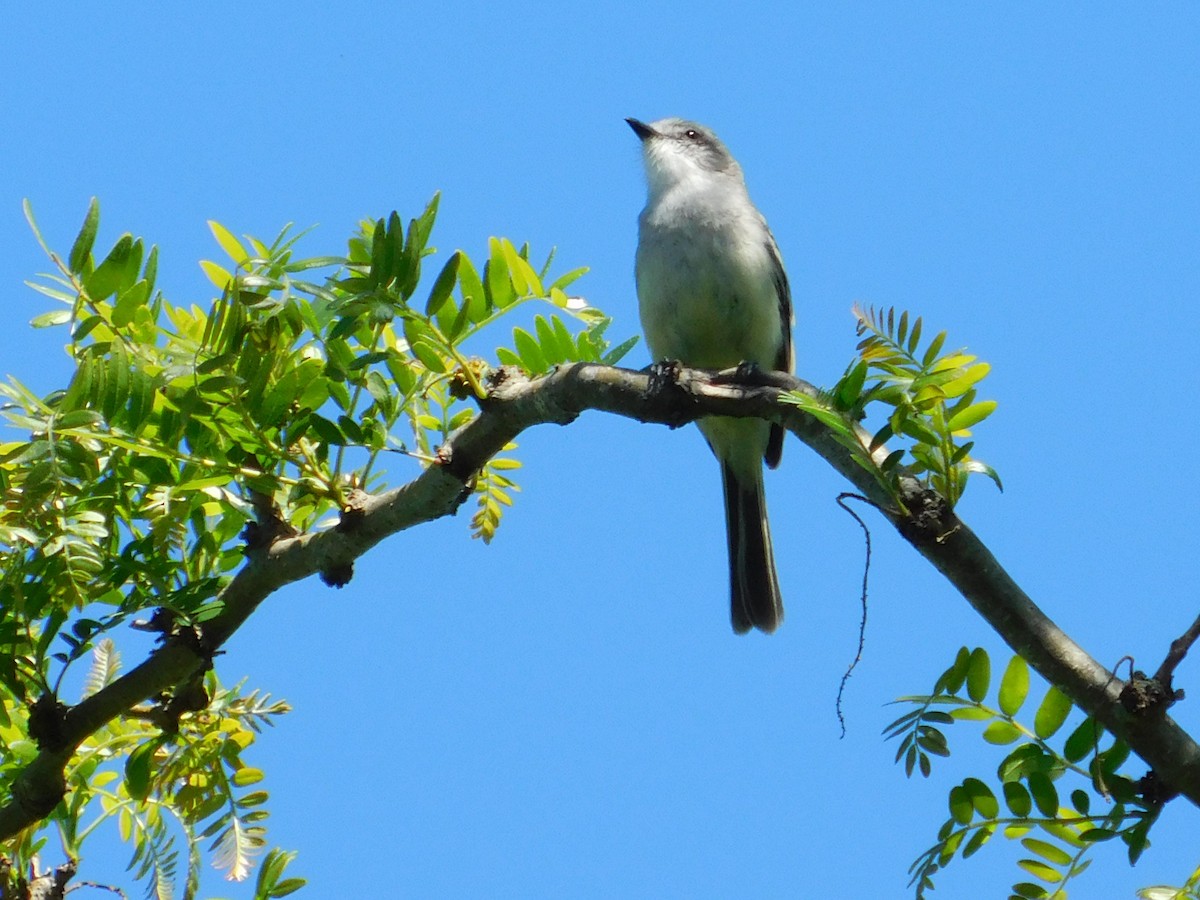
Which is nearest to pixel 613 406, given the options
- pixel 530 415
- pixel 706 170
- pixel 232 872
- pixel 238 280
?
pixel 530 415

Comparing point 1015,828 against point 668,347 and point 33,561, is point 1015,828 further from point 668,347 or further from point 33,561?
point 668,347

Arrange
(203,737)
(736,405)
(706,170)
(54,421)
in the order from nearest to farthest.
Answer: (54,421)
(736,405)
(203,737)
(706,170)

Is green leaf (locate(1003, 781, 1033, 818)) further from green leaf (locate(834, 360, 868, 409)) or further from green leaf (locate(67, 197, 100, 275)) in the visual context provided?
green leaf (locate(67, 197, 100, 275))

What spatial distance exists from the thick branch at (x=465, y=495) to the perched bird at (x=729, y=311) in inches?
92.1

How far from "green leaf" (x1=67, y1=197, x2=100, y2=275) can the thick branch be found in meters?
0.79

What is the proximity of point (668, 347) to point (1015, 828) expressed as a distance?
11.1 ft

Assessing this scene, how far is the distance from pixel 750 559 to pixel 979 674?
3312 millimetres

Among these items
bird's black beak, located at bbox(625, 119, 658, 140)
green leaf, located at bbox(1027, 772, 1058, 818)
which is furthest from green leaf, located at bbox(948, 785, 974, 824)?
bird's black beak, located at bbox(625, 119, 658, 140)

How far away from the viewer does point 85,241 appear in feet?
9.53

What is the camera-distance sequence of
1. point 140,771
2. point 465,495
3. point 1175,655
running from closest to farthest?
point 1175,655 → point 465,495 → point 140,771

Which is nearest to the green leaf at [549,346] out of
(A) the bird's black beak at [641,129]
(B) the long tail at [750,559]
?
(B) the long tail at [750,559]

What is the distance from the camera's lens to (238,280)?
2.70m

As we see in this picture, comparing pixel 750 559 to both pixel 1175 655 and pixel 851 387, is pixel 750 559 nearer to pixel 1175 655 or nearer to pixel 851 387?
pixel 851 387

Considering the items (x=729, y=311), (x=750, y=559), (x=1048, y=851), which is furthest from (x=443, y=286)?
(x=750, y=559)
